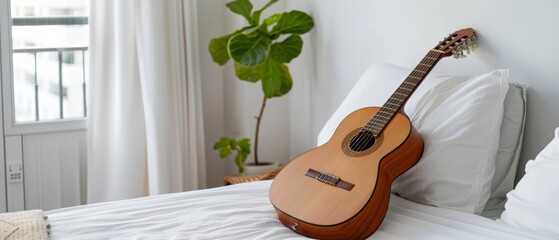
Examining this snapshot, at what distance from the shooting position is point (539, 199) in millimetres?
1904

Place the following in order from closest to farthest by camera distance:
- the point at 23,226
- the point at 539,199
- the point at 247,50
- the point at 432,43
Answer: the point at 539,199, the point at 23,226, the point at 432,43, the point at 247,50

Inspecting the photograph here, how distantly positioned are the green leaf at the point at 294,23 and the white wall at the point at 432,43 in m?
0.06

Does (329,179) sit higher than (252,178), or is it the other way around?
(329,179)

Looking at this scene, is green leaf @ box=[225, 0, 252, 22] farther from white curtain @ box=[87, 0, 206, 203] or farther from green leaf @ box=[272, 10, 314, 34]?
white curtain @ box=[87, 0, 206, 203]

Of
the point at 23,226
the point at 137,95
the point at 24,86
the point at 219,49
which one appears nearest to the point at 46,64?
the point at 24,86

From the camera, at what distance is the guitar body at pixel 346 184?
2039 millimetres

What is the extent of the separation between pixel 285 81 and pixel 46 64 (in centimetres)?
110

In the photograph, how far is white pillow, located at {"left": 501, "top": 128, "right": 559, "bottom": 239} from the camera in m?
1.86

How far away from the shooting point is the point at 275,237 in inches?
80.2

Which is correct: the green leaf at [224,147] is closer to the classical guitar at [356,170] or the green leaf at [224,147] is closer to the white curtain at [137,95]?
the white curtain at [137,95]

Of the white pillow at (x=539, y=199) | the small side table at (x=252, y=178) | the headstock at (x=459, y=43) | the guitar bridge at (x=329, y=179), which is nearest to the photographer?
the white pillow at (x=539, y=199)

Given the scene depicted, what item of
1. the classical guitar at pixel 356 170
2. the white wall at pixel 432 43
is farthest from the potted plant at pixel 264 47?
the classical guitar at pixel 356 170

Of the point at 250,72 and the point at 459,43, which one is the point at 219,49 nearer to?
the point at 250,72

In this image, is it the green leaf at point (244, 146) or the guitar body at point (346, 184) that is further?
the green leaf at point (244, 146)
